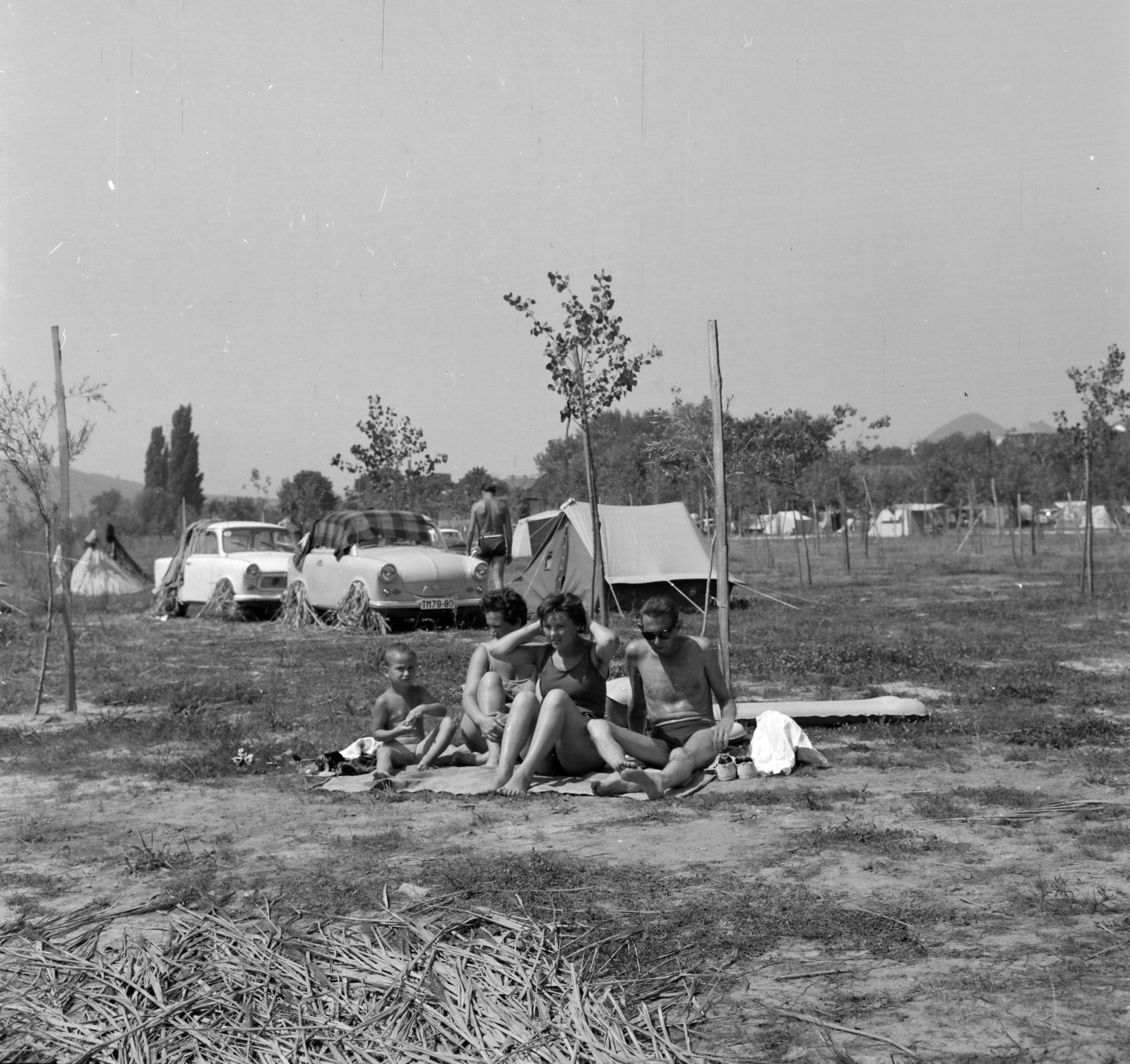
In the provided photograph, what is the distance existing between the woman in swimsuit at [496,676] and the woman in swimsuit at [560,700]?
134 mm

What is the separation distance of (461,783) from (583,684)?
807mm

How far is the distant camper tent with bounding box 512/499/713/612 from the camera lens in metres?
17.5

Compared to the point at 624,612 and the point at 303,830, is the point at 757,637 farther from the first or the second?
the point at 303,830

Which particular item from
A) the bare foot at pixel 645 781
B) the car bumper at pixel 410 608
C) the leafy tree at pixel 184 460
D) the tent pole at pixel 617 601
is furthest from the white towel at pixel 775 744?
the leafy tree at pixel 184 460

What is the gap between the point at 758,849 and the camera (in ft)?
16.7

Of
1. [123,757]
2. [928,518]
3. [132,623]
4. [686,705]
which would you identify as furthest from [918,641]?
[928,518]

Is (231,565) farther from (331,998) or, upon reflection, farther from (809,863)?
(331,998)

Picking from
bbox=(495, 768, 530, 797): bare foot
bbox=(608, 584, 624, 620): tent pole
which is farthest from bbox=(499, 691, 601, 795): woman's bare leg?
bbox=(608, 584, 624, 620): tent pole

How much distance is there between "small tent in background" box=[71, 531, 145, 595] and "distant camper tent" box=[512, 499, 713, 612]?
29.5ft

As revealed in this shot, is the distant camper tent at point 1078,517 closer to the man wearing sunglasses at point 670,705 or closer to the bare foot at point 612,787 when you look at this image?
the man wearing sunglasses at point 670,705

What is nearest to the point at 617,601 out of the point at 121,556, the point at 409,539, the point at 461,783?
the point at 409,539

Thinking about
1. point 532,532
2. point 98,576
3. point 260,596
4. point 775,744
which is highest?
point 532,532

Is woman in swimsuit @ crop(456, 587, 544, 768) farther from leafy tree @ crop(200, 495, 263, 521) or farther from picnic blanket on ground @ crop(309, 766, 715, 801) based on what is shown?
leafy tree @ crop(200, 495, 263, 521)

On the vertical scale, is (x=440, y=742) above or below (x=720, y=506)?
below
